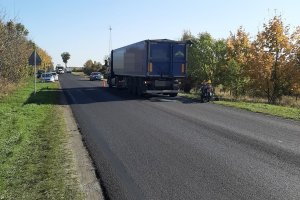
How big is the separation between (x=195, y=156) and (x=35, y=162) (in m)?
3.26

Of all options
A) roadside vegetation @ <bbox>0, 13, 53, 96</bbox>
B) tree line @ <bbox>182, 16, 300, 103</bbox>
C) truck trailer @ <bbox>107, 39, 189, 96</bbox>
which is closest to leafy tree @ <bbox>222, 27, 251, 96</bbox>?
tree line @ <bbox>182, 16, 300, 103</bbox>

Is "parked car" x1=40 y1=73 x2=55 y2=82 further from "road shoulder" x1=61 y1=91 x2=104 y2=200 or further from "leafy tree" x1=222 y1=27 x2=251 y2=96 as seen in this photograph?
"road shoulder" x1=61 y1=91 x2=104 y2=200

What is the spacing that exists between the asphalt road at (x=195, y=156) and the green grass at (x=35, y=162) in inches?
26.4

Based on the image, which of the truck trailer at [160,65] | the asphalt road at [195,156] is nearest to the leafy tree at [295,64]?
the truck trailer at [160,65]

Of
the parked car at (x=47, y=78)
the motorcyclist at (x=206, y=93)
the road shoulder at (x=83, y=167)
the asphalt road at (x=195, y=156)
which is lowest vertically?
the parked car at (x=47, y=78)

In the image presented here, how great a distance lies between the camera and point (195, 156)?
9562 mm

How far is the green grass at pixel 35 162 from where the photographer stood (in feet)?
22.9

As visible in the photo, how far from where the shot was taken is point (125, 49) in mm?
34969

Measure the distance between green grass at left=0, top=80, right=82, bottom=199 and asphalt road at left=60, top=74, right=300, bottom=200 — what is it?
2.20 feet

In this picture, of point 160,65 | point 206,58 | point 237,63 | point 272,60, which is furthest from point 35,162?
point 206,58

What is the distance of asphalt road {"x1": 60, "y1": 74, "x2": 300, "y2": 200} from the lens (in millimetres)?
7051

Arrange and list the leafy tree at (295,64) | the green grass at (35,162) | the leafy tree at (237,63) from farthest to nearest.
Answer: the leafy tree at (237,63)
the leafy tree at (295,64)
the green grass at (35,162)

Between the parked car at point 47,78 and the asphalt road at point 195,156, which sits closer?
the asphalt road at point 195,156

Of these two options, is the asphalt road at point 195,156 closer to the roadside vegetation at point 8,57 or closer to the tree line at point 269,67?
the roadside vegetation at point 8,57
